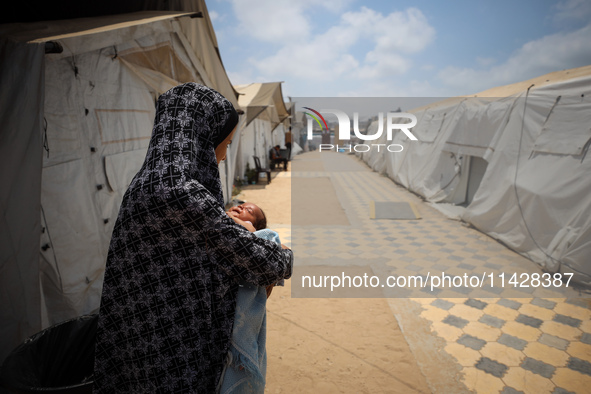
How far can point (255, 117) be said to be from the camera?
32.6ft

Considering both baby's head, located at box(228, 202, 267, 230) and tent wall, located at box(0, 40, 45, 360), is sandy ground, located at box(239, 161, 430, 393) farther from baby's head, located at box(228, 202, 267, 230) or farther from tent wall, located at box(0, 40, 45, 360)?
tent wall, located at box(0, 40, 45, 360)

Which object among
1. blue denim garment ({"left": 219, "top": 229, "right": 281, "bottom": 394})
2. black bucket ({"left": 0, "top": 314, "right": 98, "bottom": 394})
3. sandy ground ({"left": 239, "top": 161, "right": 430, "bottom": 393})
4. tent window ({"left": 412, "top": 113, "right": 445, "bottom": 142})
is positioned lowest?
sandy ground ({"left": 239, "top": 161, "right": 430, "bottom": 393})

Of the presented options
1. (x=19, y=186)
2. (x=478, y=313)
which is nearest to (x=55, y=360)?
(x=19, y=186)

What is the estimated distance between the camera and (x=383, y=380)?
255cm

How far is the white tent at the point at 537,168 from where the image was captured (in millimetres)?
4305

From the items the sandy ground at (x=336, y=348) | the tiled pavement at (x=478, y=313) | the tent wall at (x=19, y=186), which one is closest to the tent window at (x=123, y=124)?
the tent wall at (x=19, y=186)

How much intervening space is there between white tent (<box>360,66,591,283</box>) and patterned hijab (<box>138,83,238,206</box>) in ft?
15.7

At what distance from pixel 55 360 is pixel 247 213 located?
139 cm

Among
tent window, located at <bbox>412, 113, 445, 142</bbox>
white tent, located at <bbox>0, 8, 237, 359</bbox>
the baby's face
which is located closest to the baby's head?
the baby's face

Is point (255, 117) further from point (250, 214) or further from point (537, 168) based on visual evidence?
point (250, 214)

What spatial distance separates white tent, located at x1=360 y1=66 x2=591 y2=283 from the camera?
4305mm

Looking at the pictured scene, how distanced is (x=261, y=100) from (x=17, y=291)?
31.7 feet

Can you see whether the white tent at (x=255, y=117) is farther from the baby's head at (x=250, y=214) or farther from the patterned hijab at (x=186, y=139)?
the patterned hijab at (x=186, y=139)

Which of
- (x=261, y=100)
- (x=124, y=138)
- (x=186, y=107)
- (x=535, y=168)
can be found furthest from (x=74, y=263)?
(x=261, y=100)
